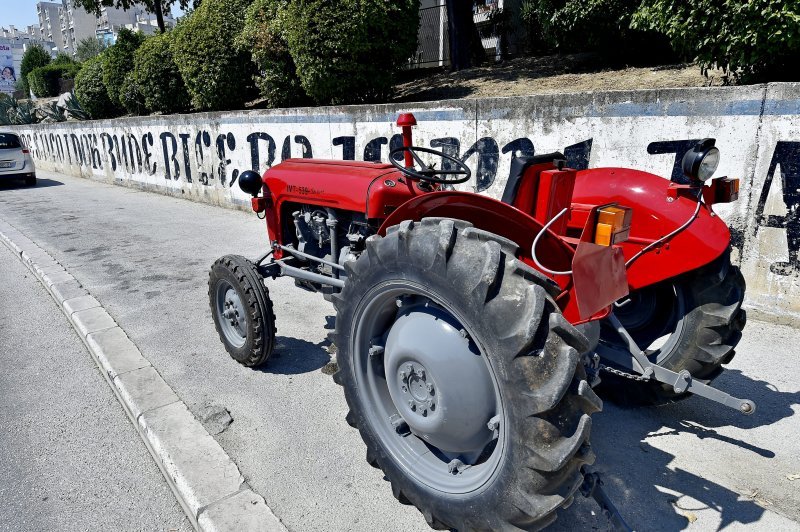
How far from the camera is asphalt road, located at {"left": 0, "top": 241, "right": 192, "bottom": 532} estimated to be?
2.60 meters

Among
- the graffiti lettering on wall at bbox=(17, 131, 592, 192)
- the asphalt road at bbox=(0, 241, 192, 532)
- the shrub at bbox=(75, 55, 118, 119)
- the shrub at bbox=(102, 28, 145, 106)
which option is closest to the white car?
the graffiti lettering on wall at bbox=(17, 131, 592, 192)

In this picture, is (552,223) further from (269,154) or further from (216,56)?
(216,56)

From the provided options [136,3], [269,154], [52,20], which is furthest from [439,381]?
[52,20]

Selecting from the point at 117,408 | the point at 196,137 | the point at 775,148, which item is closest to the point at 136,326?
the point at 117,408

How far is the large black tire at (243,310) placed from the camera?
12.0ft

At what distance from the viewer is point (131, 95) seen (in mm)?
17359

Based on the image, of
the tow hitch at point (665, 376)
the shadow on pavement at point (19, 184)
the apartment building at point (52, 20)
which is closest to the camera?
the tow hitch at point (665, 376)

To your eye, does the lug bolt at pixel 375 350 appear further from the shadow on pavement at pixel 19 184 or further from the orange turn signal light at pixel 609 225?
the shadow on pavement at pixel 19 184

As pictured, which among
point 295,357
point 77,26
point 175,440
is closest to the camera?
point 175,440

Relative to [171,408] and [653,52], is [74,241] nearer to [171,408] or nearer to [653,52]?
[171,408]

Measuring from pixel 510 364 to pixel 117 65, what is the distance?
20.6 meters

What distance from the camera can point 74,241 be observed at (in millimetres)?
8422

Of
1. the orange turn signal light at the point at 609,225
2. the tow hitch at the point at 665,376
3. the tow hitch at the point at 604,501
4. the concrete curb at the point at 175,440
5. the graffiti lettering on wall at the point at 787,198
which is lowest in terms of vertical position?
the concrete curb at the point at 175,440

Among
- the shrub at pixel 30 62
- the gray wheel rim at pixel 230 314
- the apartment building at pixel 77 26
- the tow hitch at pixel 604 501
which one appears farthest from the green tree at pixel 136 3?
the apartment building at pixel 77 26
